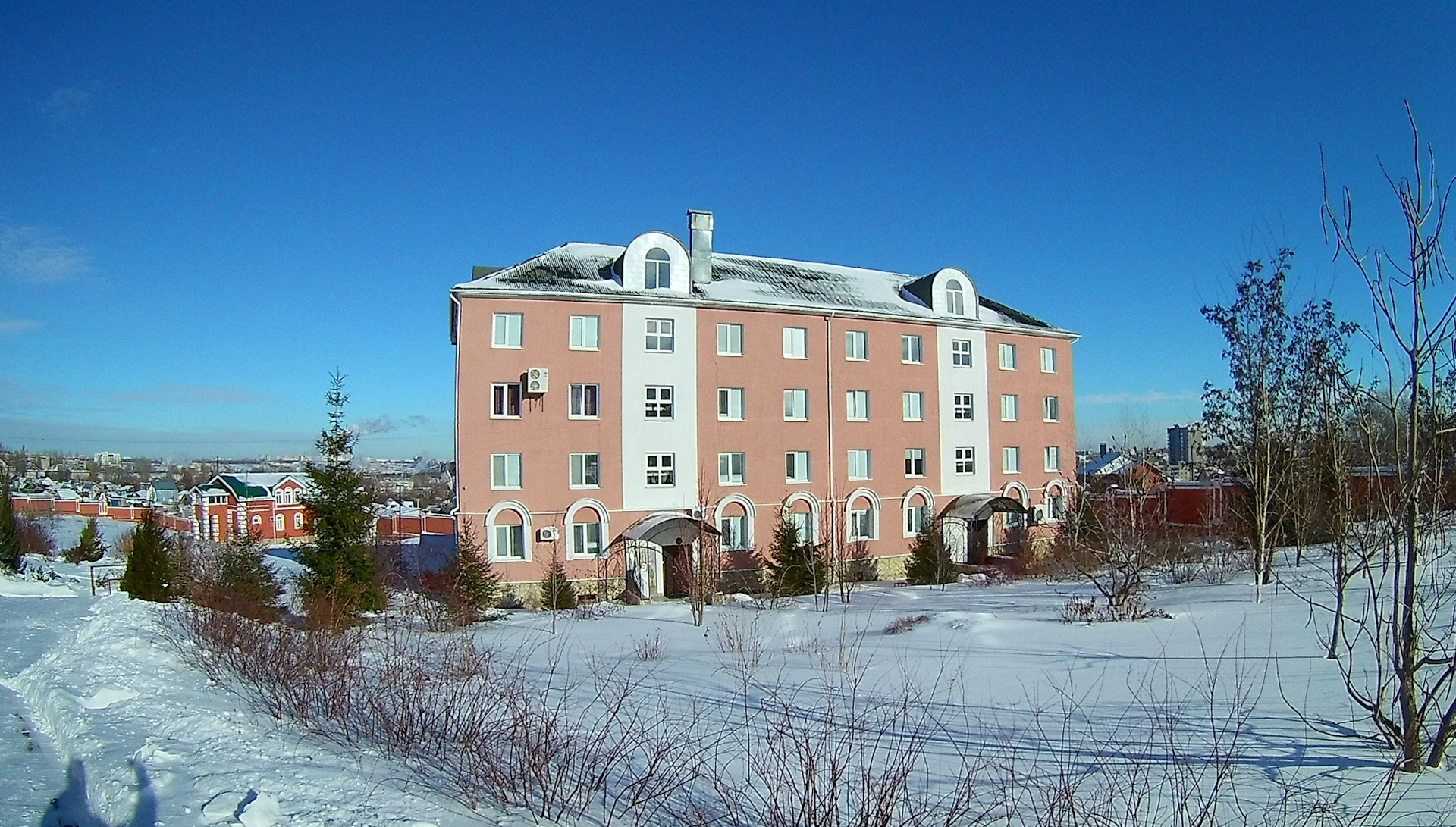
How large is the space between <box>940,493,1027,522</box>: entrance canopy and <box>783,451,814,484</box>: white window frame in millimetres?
5383

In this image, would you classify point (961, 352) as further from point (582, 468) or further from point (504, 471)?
point (504, 471)

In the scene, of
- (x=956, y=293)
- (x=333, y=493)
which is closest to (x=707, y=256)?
(x=956, y=293)

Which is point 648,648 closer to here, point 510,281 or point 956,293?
point 510,281

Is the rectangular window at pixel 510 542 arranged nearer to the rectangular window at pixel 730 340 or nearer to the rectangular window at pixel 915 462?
the rectangular window at pixel 730 340

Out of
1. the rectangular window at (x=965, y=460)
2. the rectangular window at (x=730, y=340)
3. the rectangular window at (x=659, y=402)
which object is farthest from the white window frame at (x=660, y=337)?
the rectangular window at (x=965, y=460)

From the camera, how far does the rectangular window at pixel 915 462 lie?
91.7ft

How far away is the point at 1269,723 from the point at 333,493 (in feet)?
54.8

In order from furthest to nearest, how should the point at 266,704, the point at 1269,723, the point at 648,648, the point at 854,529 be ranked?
the point at 854,529, the point at 648,648, the point at 266,704, the point at 1269,723

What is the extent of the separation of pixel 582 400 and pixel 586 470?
2.06m

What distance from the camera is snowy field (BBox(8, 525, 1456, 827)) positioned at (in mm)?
4262

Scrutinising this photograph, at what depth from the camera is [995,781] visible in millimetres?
4438

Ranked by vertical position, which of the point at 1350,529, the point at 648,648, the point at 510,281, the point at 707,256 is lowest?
the point at 648,648

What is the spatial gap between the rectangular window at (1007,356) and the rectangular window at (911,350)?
141 inches

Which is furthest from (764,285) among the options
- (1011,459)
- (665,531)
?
(1011,459)
